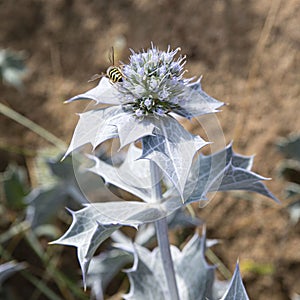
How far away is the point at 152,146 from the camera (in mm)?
789

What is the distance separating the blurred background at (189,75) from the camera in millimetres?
1474

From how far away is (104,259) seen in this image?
4.22 ft

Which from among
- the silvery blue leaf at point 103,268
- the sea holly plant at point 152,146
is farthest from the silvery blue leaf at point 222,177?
the silvery blue leaf at point 103,268

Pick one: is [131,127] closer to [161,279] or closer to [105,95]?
[105,95]

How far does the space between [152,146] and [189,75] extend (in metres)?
0.83

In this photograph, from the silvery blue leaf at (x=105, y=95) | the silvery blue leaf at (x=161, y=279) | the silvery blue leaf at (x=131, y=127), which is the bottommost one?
the silvery blue leaf at (x=161, y=279)

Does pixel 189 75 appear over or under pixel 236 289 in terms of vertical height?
over

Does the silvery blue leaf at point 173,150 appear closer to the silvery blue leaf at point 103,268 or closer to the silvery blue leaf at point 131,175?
the silvery blue leaf at point 131,175

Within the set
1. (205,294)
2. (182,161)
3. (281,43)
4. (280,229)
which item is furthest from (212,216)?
(182,161)

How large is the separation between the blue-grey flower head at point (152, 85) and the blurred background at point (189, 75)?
22.6 inches

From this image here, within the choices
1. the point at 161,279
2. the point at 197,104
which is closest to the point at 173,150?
the point at 197,104

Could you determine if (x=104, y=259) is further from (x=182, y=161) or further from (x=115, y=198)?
(x=182, y=161)

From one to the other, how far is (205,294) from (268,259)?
0.42m

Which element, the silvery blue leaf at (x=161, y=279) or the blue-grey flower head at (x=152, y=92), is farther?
the silvery blue leaf at (x=161, y=279)
